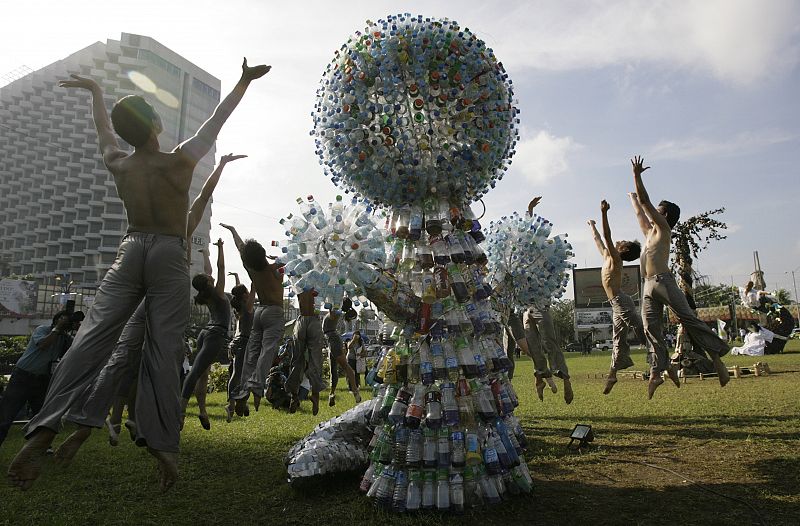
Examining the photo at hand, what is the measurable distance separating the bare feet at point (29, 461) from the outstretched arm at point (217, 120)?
1.90 metres

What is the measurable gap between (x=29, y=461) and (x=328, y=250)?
226 centimetres

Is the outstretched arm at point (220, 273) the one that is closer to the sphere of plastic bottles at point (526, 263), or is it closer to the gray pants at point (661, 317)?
the sphere of plastic bottles at point (526, 263)

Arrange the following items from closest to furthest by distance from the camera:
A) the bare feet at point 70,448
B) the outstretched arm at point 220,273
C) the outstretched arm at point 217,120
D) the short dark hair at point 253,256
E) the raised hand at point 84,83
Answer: the bare feet at point 70,448 → the outstretched arm at point 217,120 → the raised hand at point 84,83 → the outstretched arm at point 220,273 → the short dark hair at point 253,256

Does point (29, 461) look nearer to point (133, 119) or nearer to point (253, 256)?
point (133, 119)

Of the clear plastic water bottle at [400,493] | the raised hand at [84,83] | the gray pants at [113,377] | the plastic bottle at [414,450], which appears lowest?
the clear plastic water bottle at [400,493]

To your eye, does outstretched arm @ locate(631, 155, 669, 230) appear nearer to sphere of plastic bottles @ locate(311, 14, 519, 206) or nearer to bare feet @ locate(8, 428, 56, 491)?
sphere of plastic bottles @ locate(311, 14, 519, 206)

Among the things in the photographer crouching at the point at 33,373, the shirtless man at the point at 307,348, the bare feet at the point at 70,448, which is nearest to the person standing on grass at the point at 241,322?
the shirtless man at the point at 307,348

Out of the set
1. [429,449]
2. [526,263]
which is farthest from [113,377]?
Answer: [526,263]

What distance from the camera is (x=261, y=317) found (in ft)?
24.6

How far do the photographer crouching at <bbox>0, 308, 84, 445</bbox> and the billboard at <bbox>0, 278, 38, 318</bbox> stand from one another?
187 feet

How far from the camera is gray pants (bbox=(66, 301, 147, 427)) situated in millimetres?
3225

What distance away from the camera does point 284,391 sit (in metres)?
9.13

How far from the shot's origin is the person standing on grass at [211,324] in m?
Result: 6.79

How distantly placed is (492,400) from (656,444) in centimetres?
314
